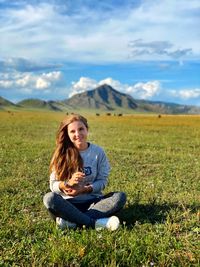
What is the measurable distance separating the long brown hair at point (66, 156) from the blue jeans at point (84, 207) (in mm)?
567

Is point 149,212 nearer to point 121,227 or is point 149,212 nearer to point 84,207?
point 84,207

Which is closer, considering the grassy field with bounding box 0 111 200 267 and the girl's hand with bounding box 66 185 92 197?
the grassy field with bounding box 0 111 200 267

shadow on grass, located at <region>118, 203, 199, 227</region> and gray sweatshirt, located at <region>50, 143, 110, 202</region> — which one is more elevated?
gray sweatshirt, located at <region>50, 143, 110, 202</region>

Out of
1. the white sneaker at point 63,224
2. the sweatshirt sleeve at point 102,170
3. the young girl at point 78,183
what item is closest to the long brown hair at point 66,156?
the young girl at point 78,183

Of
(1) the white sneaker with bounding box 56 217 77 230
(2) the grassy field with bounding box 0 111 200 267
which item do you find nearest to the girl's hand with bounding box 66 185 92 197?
(1) the white sneaker with bounding box 56 217 77 230

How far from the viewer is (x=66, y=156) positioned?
945 centimetres

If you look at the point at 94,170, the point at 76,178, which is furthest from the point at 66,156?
the point at 94,170

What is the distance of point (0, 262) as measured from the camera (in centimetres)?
700

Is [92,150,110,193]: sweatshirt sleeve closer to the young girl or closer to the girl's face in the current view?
the young girl

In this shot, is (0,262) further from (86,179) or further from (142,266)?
(86,179)

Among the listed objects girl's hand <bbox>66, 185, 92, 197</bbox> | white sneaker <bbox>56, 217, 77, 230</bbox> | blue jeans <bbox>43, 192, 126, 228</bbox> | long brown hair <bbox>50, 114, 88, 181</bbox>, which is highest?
long brown hair <bbox>50, 114, 88, 181</bbox>

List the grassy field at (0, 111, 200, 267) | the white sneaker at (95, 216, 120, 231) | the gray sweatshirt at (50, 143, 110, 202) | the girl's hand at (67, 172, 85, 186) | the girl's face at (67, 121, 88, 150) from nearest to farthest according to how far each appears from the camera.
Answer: the grassy field at (0, 111, 200, 267) < the white sneaker at (95, 216, 120, 231) < the girl's hand at (67, 172, 85, 186) < the girl's face at (67, 121, 88, 150) < the gray sweatshirt at (50, 143, 110, 202)

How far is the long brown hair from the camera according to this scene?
9.44m

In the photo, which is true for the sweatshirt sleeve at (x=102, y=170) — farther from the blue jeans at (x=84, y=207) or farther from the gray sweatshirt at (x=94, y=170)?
the blue jeans at (x=84, y=207)
